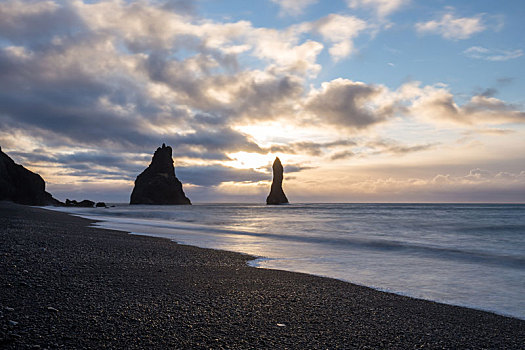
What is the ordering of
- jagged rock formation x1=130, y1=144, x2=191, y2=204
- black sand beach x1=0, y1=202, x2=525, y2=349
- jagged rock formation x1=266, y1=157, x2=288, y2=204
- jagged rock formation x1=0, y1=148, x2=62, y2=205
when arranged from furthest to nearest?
jagged rock formation x1=130, y1=144, x2=191, y2=204 < jagged rock formation x1=266, y1=157, x2=288, y2=204 < jagged rock formation x1=0, y1=148, x2=62, y2=205 < black sand beach x1=0, y1=202, x2=525, y2=349

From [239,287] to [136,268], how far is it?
8.85 ft

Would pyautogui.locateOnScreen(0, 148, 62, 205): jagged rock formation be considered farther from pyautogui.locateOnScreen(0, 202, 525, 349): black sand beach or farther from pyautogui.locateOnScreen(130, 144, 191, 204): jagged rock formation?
pyautogui.locateOnScreen(0, 202, 525, 349): black sand beach

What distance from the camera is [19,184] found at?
73.4 meters

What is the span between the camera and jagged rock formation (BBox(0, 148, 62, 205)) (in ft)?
220

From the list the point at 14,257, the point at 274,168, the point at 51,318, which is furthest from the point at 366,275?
the point at 274,168

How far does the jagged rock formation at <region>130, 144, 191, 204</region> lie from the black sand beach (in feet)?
493

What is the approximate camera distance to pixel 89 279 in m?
6.04

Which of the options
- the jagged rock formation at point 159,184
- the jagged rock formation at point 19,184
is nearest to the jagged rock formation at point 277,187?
the jagged rock formation at point 159,184

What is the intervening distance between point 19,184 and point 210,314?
283 ft

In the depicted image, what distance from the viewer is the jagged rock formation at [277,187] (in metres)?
150

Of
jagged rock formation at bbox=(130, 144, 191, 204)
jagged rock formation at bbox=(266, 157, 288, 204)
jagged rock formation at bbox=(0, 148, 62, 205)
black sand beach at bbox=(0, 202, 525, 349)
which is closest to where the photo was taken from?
black sand beach at bbox=(0, 202, 525, 349)

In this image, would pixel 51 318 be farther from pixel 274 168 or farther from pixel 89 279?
pixel 274 168

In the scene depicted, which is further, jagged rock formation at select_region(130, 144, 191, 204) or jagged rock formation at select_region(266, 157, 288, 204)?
jagged rock formation at select_region(130, 144, 191, 204)

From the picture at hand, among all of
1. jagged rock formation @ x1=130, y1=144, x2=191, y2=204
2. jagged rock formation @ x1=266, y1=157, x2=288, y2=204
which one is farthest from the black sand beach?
jagged rock formation @ x1=130, y1=144, x2=191, y2=204
